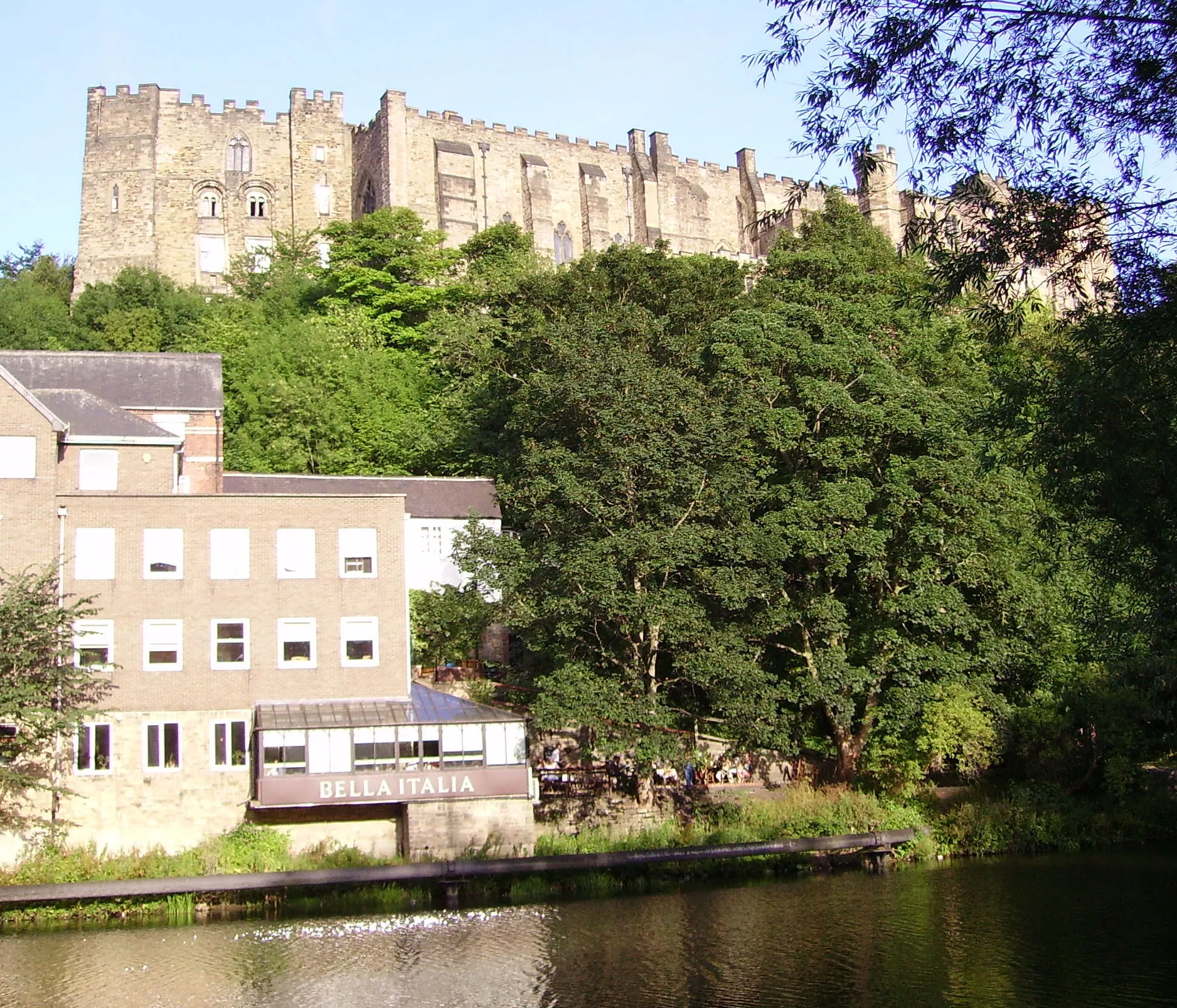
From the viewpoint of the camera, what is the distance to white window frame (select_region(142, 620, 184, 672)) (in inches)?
1337

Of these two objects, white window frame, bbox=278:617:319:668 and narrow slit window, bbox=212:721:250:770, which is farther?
white window frame, bbox=278:617:319:668

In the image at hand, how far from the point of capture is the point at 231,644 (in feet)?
114

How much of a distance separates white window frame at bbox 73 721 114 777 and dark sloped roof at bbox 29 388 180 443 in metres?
8.79

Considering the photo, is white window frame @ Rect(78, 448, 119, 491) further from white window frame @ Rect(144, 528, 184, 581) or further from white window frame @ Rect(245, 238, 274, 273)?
white window frame @ Rect(245, 238, 274, 273)

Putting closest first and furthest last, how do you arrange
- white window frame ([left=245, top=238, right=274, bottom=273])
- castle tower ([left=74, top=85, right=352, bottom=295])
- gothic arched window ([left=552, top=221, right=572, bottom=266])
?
white window frame ([left=245, top=238, right=274, bottom=273]) → castle tower ([left=74, top=85, right=352, bottom=295]) → gothic arched window ([left=552, top=221, right=572, bottom=266])

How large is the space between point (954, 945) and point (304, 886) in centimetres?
1375

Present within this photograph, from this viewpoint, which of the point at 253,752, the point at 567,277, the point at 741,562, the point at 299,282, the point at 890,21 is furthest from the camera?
the point at 299,282

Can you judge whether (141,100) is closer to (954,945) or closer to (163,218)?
(163,218)

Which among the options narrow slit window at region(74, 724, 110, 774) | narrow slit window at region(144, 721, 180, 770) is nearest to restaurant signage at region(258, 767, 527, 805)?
narrow slit window at region(144, 721, 180, 770)

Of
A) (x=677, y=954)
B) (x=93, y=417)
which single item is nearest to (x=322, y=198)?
(x=93, y=417)

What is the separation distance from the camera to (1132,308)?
58.5 feet

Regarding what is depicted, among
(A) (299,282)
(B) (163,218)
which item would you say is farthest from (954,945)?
(B) (163,218)

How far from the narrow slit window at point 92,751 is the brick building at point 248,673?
4cm

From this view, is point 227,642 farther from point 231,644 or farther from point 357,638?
point 357,638
